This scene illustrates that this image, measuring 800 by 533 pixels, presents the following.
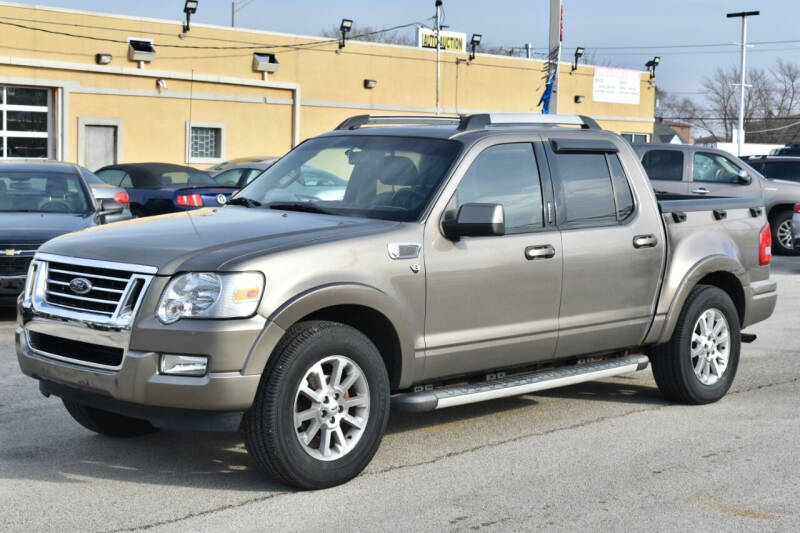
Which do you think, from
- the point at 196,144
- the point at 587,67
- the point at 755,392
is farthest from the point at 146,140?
the point at 755,392


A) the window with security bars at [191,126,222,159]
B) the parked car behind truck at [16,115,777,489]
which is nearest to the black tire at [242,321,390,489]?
the parked car behind truck at [16,115,777,489]

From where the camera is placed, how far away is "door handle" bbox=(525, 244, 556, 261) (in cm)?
659

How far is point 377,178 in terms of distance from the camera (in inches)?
260

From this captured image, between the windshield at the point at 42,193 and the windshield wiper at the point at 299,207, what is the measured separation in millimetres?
6299

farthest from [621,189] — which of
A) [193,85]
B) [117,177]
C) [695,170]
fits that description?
[193,85]

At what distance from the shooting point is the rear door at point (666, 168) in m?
19.2

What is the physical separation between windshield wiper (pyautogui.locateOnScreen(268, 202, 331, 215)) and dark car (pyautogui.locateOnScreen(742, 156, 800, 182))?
1704 centimetres

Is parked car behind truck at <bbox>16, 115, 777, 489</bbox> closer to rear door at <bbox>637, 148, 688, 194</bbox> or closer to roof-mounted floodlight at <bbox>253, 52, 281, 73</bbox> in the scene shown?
rear door at <bbox>637, 148, 688, 194</bbox>

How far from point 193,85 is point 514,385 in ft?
97.7

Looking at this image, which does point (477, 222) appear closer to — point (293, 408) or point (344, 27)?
point (293, 408)

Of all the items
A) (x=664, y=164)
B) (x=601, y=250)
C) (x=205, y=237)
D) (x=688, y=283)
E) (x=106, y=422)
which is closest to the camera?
(x=205, y=237)

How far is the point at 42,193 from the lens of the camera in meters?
12.6

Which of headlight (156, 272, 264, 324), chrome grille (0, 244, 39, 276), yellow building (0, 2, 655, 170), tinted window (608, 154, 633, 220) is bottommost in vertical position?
chrome grille (0, 244, 39, 276)

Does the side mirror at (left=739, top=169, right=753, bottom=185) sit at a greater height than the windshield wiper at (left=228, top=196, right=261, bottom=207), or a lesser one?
greater
